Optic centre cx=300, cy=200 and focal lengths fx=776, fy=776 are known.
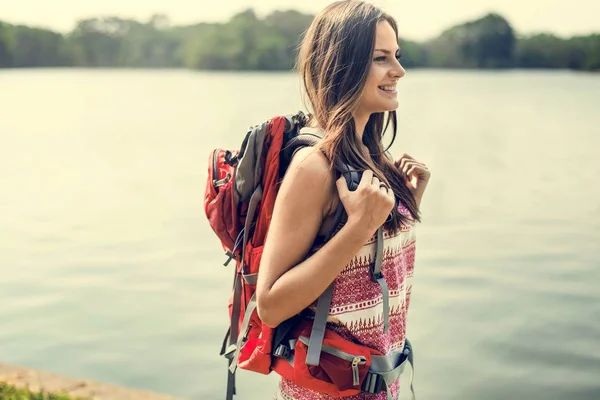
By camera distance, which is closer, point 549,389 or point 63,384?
point 63,384

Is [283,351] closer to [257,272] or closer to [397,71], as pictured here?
[257,272]

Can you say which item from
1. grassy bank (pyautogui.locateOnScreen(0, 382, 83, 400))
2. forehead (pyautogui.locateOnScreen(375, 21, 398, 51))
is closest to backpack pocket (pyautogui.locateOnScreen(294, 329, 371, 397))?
forehead (pyautogui.locateOnScreen(375, 21, 398, 51))

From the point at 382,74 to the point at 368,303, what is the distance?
22.1 inches

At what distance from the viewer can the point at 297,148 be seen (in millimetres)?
1866

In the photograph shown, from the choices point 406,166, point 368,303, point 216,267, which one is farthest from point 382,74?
point 216,267

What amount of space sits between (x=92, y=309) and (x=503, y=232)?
19.0 feet

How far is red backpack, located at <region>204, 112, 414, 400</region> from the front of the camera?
1.84 m

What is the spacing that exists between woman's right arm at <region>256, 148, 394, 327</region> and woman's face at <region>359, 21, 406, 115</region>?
0.23 m

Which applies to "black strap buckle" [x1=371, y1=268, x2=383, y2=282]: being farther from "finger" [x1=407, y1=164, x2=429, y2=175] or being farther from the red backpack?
"finger" [x1=407, y1=164, x2=429, y2=175]

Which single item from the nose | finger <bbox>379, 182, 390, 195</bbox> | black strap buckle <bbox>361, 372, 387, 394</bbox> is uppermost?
the nose

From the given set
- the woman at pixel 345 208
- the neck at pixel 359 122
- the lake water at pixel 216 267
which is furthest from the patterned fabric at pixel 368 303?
the lake water at pixel 216 267

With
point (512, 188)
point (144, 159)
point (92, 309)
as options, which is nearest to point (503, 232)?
point (512, 188)

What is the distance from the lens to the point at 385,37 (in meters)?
1.92

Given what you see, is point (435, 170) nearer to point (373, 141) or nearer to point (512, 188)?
point (512, 188)
